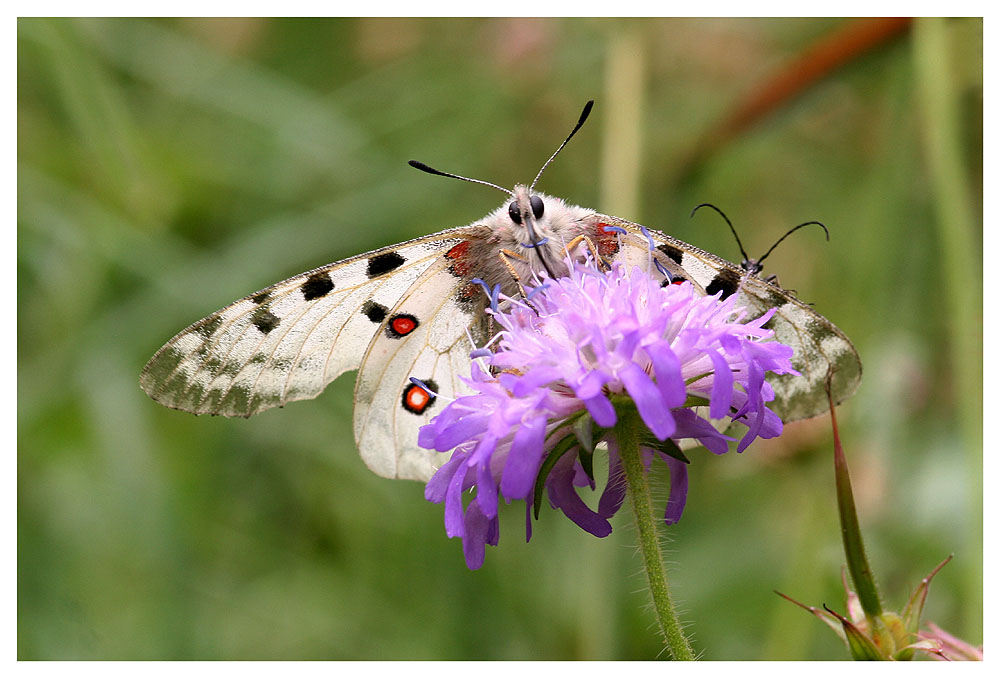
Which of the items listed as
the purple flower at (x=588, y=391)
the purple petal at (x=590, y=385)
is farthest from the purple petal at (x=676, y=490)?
the purple petal at (x=590, y=385)

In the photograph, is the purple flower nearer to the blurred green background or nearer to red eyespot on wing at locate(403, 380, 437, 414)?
red eyespot on wing at locate(403, 380, 437, 414)

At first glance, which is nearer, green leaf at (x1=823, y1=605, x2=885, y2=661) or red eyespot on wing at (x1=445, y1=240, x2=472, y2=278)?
green leaf at (x1=823, y1=605, x2=885, y2=661)

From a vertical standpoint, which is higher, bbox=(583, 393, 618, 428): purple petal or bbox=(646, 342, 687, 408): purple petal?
bbox=(646, 342, 687, 408): purple petal

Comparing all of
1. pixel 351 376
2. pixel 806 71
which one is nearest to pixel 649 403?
pixel 806 71

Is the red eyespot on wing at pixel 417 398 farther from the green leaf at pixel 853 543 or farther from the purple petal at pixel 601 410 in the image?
the green leaf at pixel 853 543

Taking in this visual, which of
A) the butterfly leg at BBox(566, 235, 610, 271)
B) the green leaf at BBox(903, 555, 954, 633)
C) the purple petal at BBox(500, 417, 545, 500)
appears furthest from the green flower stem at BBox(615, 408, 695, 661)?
the butterfly leg at BBox(566, 235, 610, 271)

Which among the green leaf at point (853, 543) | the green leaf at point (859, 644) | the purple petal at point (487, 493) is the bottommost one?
the green leaf at point (859, 644)

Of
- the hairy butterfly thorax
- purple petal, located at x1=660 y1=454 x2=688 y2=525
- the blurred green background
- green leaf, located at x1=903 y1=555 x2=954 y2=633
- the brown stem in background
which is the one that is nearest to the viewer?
green leaf, located at x1=903 y1=555 x2=954 y2=633
